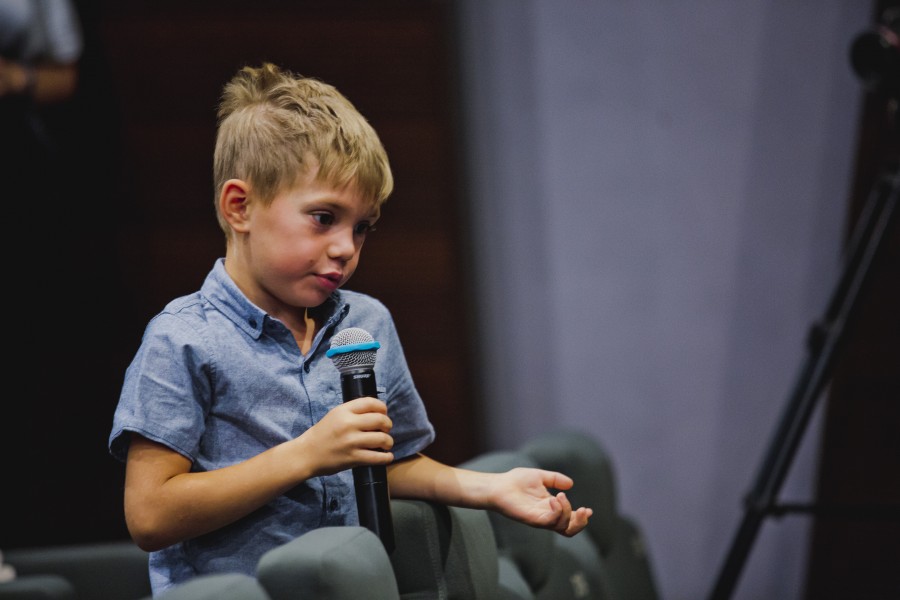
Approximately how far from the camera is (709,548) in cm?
262

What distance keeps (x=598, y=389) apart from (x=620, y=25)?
3.42ft

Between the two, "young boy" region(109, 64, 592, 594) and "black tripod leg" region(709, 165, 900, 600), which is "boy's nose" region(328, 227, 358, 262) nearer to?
"young boy" region(109, 64, 592, 594)

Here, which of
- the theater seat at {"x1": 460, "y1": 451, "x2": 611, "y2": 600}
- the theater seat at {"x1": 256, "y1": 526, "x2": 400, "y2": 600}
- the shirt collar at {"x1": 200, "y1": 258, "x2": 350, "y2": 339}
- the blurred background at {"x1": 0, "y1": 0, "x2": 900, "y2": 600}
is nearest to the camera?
the theater seat at {"x1": 256, "y1": 526, "x2": 400, "y2": 600}

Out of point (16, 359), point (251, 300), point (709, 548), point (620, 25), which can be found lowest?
point (709, 548)

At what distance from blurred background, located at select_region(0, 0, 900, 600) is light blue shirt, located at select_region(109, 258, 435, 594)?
4.21 feet

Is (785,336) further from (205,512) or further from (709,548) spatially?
(205,512)

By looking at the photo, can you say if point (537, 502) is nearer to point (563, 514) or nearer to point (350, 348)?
point (563, 514)

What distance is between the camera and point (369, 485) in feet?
2.61

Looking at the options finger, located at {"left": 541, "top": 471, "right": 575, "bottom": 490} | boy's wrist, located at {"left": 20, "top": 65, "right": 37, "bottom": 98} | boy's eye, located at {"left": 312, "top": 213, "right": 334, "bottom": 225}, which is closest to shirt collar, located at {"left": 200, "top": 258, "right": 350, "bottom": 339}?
boy's eye, located at {"left": 312, "top": 213, "right": 334, "bottom": 225}

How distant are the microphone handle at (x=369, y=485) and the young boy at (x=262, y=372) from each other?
0.01 meters

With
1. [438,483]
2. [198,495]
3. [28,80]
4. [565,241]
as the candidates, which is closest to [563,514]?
[438,483]

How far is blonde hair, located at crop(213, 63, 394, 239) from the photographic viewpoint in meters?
0.83

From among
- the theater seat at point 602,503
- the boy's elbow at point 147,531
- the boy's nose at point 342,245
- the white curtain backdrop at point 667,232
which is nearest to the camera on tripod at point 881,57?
the white curtain backdrop at point 667,232

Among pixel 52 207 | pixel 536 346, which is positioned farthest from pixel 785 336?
pixel 52 207
